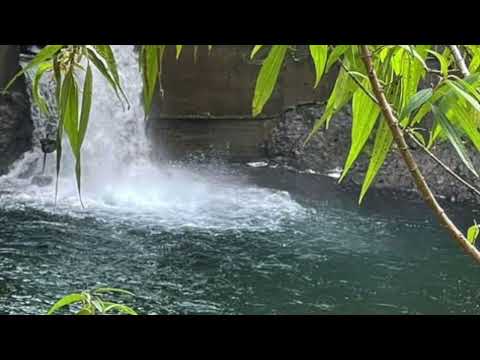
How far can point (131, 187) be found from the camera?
22.0ft

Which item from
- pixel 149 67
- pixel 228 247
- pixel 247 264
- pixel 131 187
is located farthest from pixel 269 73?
pixel 131 187

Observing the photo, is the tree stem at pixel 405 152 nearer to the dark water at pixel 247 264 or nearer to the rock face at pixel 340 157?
the dark water at pixel 247 264

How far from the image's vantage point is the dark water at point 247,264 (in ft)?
13.0

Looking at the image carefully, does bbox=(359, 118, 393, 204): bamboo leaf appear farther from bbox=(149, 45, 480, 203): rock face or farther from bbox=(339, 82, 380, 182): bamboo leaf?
bbox=(149, 45, 480, 203): rock face

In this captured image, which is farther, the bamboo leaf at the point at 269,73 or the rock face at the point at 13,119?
the rock face at the point at 13,119

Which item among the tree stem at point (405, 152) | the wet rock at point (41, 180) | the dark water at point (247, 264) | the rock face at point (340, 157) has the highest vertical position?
the tree stem at point (405, 152)

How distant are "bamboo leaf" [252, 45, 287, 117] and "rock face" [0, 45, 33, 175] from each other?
6523mm

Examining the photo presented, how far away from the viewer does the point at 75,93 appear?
49cm

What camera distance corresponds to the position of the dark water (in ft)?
13.0

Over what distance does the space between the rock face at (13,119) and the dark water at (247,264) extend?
1517 mm

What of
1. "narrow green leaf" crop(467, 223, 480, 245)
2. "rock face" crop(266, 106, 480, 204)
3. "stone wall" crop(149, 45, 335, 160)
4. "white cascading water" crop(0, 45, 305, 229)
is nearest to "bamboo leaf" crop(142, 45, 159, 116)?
"narrow green leaf" crop(467, 223, 480, 245)

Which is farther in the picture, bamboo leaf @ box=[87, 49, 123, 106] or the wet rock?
the wet rock

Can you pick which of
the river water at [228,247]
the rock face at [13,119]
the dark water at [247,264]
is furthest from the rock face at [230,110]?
the dark water at [247,264]
